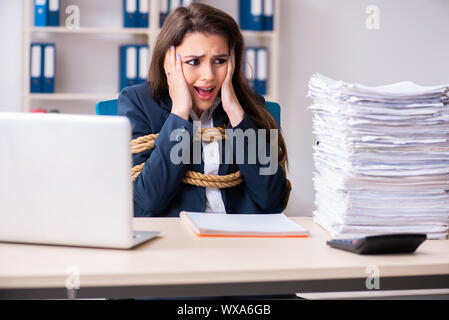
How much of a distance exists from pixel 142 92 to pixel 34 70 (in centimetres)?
183

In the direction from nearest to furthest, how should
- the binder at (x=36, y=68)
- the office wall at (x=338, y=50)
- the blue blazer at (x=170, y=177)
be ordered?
the blue blazer at (x=170, y=177) → the binder at (x=36, y=68) → the office wall at (x=338, y=50)

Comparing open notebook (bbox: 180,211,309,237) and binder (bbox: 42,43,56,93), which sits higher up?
binder (bbox: 42,43,56,93)

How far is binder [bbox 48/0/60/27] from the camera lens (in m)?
3.24

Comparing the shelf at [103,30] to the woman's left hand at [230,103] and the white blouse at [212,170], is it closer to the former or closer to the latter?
the woman's left hand at [230,103]

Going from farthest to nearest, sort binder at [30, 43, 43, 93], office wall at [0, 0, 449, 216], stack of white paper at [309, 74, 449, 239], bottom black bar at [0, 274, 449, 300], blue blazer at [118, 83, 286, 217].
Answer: office wall at [0, 0, 449, 216]
binder at [30, 43, 43, 93]
blue blazer at [118, 83, 286, 217]
stack of white paper at [309, 74, 449, 239]
bottom black bar at [0, 274, 449, 300]

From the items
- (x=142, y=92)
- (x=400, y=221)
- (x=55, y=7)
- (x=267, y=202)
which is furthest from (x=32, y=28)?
(x=400, y=221)

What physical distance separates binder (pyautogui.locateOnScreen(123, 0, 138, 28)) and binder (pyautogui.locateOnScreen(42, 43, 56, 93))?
0.47 metres

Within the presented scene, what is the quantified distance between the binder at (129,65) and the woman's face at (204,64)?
1626 mm

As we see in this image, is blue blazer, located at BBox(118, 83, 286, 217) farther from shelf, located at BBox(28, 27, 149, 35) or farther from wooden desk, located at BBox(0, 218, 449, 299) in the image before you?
shelf, located at BBox(28, 27, 149, 35)

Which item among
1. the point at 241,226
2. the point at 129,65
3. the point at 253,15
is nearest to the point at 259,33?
the point at 253,15

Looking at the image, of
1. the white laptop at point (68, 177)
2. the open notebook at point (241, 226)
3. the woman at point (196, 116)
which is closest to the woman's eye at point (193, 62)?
the woman at point (196, 116)

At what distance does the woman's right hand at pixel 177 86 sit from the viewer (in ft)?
5.17

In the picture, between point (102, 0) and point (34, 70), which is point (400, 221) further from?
point (102, 0)

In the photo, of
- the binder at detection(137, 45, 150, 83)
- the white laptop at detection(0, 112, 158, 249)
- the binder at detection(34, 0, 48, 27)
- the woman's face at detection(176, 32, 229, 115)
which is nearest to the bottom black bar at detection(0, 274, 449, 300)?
the white laptop at detection(0, 112, 158, 249)
